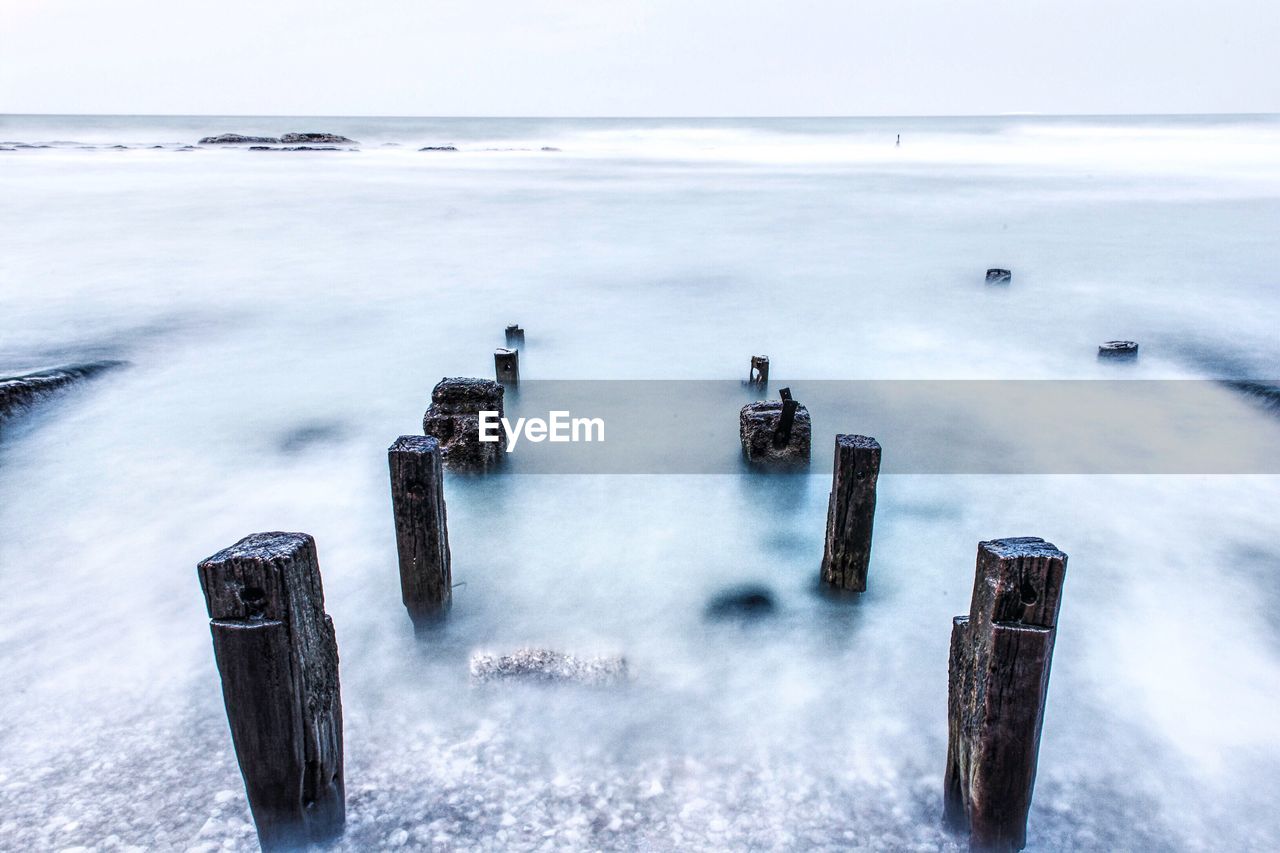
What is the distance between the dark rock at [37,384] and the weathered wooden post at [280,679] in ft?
21.8

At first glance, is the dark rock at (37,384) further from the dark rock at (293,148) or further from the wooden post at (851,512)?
the dark rock at (293,148)

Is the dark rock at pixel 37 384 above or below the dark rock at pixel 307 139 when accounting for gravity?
below

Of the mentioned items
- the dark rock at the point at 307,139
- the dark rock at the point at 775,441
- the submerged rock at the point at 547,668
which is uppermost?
the dark rock at the point at 307,139

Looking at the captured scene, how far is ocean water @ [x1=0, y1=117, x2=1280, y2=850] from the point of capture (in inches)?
144

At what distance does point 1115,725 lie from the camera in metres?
4.15

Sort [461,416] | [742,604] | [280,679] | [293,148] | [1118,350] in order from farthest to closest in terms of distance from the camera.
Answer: [293,148] < [1118,350] < [461,416] < [742,604] < [280,679]

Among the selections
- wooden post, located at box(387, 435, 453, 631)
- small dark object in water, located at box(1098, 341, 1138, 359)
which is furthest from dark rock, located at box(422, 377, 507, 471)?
small dark object in water, located at box(1098, 341, 1138, 359)

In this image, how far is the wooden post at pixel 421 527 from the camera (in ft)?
13.8

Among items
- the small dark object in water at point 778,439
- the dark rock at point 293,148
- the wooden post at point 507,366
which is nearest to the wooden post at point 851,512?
the small dark object in water at point 778,439

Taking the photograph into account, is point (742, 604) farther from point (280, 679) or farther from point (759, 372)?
point (759, 372)

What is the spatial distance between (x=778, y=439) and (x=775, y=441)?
0.09ft

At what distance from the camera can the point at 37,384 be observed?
8625 millimetres

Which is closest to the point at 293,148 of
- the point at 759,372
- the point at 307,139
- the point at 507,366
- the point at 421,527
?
the point at 307,139

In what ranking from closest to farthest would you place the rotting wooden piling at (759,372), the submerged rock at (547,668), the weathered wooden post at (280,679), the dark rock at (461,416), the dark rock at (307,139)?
the weathered wooden post at (280,679) < the submerged rock at (547,668) < the dark rock at (461,416) < the rotting wooden piling at (759,372) < the dark rock at (307,139)
